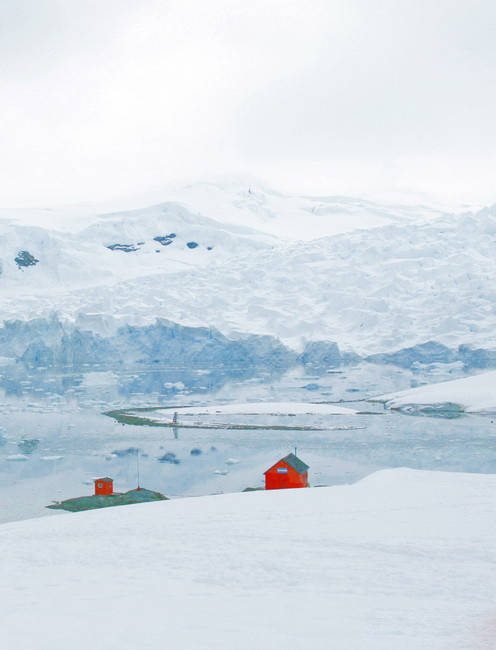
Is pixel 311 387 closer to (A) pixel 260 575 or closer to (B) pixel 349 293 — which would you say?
(B) pixel 349 293

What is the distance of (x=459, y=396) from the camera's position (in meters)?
16.3

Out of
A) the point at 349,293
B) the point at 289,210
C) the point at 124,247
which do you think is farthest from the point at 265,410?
the point at 289,210

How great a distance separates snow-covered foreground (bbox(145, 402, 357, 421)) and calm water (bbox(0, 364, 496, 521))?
0.47 m

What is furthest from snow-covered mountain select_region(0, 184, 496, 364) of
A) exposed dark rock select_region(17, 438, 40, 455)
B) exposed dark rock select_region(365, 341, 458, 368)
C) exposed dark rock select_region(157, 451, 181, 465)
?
exposed dark rock select_region(157, 451, 181, 465)

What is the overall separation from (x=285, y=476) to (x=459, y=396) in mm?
8350

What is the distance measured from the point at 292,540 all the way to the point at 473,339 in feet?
62.5

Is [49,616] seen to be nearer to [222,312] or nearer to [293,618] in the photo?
[293,618]

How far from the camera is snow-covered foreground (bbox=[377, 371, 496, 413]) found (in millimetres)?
15891

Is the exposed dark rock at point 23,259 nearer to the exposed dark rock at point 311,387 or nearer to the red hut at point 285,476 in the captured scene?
the exposed dark rock at point 311,387

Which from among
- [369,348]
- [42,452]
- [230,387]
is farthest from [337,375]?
[42,452]

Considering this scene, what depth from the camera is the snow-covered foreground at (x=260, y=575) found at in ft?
10.1

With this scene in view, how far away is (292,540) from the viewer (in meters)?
4.71

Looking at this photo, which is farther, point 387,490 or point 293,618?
point 387,490

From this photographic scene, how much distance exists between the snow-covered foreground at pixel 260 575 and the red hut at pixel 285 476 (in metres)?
2.91
